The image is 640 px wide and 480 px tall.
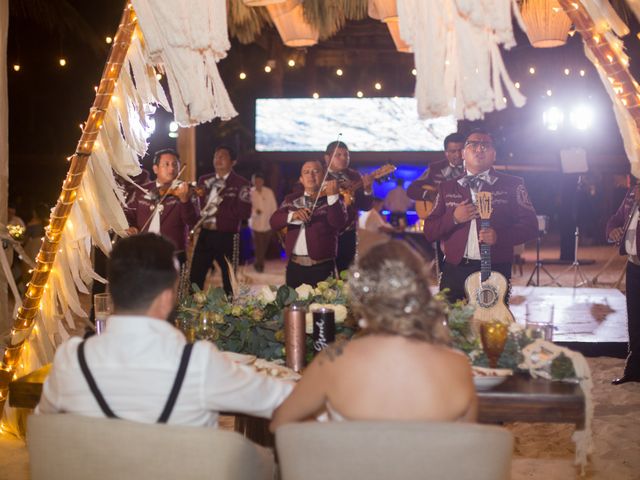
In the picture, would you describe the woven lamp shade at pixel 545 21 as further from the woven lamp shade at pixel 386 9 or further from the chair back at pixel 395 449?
the chair back at pixel 395 449

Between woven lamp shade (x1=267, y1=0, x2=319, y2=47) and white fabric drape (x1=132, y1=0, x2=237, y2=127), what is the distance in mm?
1594

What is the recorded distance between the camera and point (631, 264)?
6.72 meters

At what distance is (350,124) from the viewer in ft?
64.3

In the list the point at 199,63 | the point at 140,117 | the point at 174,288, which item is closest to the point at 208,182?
the point at 140,117

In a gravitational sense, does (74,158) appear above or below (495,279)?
above

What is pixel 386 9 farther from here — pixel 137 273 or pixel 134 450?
pixel 134 450

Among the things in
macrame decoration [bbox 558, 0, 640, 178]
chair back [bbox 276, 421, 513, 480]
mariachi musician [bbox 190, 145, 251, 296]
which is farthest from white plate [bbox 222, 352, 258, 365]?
mariachi musician [bbox 190, 145, 251, 296]

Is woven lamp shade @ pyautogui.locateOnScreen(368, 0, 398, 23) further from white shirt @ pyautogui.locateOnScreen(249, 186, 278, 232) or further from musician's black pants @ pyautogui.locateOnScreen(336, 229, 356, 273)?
white shirt @ pyautogui.locateOnScreen(249, 186, 278, 232)

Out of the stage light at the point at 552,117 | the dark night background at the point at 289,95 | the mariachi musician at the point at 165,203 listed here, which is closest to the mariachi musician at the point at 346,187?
the mariachi musician at the point at 165,203

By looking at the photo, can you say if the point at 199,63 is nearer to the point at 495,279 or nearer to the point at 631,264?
the point at 495,279

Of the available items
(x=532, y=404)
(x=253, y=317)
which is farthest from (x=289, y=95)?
(x=532, y=404)

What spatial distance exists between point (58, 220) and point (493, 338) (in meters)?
2.78

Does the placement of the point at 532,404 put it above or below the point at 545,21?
below

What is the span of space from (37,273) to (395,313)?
9.86 ft
